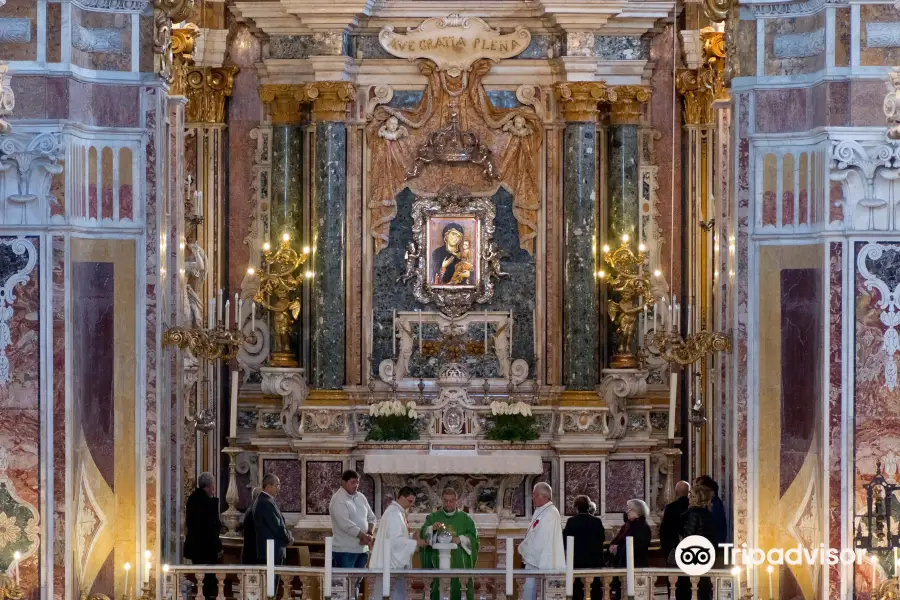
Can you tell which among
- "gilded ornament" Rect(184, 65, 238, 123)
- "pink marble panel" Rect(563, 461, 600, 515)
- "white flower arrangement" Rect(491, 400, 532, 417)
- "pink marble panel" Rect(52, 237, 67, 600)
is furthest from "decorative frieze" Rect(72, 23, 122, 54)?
"pink marble panel" Rect(563, 461, 600, 515)

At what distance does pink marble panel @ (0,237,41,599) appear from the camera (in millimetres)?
13305

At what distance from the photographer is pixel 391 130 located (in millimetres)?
18844

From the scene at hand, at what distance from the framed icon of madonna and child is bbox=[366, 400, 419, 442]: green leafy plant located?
131 cm

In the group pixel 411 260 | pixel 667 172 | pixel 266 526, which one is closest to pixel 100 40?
pixel 266 526

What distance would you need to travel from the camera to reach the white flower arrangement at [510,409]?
60.3 ft

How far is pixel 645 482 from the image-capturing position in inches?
733

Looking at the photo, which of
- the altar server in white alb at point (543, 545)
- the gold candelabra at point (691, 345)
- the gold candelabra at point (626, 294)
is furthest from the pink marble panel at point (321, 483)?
the altar server in white alb at point (543, 545)

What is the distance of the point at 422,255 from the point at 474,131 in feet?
4.42

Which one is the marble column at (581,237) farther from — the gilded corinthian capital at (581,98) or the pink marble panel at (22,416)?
the pink marble panel at (22,416)

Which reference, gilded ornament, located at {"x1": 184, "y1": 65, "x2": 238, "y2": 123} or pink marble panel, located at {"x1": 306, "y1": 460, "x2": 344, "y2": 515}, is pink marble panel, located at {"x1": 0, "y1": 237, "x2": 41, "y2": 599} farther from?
gilded ornament, located at {"x1": 184, "y1": 65, "x2": 238, "y2": 123}

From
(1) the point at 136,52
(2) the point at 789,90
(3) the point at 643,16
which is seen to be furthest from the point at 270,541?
(3) the point at 643,16

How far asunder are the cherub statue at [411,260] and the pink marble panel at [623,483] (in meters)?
2.70

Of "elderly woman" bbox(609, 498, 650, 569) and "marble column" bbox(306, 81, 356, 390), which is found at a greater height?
"marble column" bbox(306, 81, 356, 390)

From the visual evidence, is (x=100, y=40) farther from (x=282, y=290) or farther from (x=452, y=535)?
(x=282, y=290)
